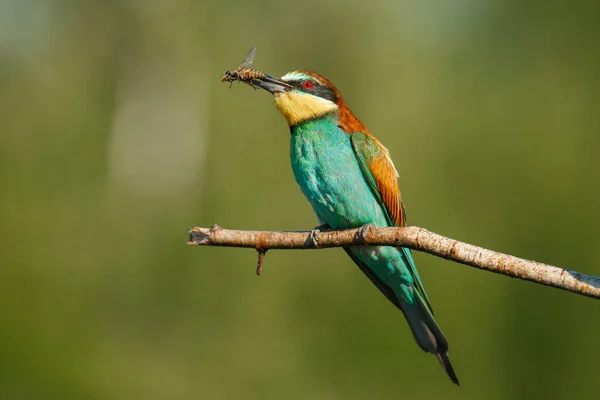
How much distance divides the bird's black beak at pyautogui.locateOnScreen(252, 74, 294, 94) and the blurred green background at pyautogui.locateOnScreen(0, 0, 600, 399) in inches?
157

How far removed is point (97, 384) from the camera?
714cm

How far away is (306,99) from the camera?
148 inches

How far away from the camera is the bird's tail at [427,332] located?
11.7 feet

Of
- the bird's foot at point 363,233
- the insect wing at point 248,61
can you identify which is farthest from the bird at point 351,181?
the bird's foot at point 363,233

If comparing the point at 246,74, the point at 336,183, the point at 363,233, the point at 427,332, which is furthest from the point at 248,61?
the point at 427,332

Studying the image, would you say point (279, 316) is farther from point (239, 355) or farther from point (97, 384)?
point (97, 384)

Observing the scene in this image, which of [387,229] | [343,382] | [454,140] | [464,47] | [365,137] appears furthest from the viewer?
[464,47]

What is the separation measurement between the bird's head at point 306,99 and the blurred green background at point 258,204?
4026mm

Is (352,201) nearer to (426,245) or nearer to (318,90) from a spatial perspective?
(318,90)

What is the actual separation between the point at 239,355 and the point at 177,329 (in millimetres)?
934

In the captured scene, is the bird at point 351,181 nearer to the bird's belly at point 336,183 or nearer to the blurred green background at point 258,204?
the bird's belly at point 336,183

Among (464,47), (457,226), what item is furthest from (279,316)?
(464,47)

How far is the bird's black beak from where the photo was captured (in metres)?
3.81

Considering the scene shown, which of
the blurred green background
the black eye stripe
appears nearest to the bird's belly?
the black eye stripe
